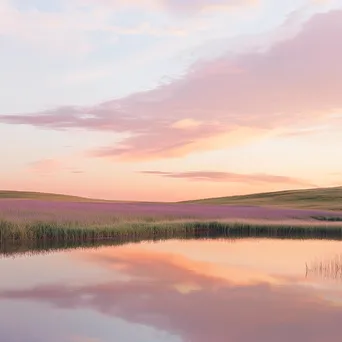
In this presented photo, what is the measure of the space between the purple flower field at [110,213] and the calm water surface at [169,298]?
20.5ft

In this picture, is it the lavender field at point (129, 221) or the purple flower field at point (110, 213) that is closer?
the lavender field at point (129, 221)

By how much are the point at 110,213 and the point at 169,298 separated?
17040mm

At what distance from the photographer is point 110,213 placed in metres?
27.0

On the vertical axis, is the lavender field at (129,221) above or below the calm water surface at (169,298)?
above

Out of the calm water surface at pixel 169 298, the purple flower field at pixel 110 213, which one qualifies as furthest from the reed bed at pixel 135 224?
the calm water surface at pixel 169 298

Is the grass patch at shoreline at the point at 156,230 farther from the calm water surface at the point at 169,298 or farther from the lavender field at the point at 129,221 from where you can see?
the calm water surface at the point at 169,298

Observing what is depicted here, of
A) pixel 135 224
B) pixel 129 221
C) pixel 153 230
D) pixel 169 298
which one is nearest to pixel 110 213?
pixel 129 221

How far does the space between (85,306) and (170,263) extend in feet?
20.2

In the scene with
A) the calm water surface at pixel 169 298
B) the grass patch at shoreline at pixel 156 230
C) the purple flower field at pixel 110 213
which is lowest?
the calm water surface at pixel 169 298

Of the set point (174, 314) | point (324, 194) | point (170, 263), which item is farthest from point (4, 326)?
point (324, 194)

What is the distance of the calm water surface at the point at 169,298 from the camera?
798cm

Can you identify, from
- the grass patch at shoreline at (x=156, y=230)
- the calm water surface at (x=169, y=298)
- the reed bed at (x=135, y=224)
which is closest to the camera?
the calm water surface at (x=169, y=298)

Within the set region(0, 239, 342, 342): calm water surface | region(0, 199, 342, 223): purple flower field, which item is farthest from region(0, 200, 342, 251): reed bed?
region(0, 239, 342, 342): calm water surface

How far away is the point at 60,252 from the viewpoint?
17203 millimetres
